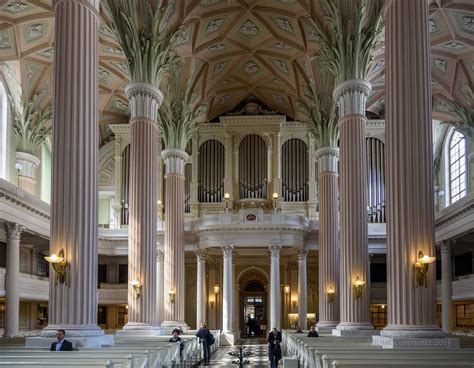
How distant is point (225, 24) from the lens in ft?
119

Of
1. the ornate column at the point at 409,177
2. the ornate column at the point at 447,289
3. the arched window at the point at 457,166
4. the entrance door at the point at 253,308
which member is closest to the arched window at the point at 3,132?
the entrance door at the point at 253,308

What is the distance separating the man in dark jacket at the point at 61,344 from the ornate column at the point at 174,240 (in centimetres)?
1995

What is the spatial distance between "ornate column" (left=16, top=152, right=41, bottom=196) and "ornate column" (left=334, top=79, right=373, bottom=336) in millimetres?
18820

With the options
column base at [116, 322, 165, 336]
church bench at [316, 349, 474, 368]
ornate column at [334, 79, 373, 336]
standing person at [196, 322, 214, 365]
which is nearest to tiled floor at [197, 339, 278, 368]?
standing person at [196, 322, 214, 365]

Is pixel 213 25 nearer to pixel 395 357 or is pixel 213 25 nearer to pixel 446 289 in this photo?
pixel 446 289

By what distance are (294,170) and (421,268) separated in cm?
2925

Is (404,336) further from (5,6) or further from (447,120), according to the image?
(447,120)

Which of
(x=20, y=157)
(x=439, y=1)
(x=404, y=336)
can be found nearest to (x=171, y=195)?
(x=20, y=157)

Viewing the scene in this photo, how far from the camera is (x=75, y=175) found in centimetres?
1633

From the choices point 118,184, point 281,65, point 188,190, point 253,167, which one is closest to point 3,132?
point 118,184

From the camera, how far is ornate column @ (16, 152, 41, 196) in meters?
37.6

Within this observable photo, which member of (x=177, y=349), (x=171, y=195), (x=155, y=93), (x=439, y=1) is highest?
(x=439, y=1)

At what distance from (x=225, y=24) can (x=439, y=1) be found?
11315mm

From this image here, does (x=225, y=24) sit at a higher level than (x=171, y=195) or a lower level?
higher
